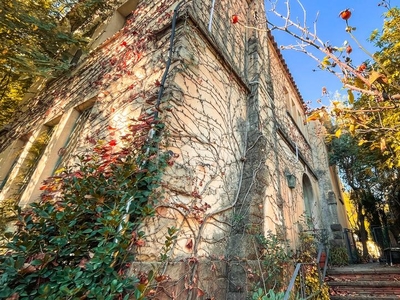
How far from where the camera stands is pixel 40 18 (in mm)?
4324

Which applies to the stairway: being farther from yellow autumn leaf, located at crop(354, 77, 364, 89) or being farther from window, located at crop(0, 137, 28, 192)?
window, located at crop(0, 137, 28, 192)

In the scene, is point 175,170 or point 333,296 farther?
point 333,296

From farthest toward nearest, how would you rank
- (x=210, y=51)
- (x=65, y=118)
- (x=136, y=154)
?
(x=65, y=118) → (x=210, y=51) → (x=136, y=154)

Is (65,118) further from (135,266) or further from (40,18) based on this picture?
(135,266)

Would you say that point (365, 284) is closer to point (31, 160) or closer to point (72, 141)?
point (72, 141)

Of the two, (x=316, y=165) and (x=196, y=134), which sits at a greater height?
(x=316, y=165)

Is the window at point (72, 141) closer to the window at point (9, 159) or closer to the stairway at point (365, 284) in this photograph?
the window at point (9, 159)

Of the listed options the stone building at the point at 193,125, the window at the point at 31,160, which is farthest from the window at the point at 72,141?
the window at the point at 31,160

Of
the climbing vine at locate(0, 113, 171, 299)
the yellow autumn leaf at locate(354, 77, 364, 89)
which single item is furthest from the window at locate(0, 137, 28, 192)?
the yellow autumn leaf at locate(354, 77, 364, 89)

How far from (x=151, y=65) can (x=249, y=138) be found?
2087mm

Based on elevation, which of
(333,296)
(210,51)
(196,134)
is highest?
(210,51)

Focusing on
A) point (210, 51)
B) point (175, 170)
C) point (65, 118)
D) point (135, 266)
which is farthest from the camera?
point (65, 118)

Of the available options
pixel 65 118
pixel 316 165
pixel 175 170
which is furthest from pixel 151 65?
pixel 316 165

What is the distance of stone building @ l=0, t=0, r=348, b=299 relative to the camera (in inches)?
95.8
